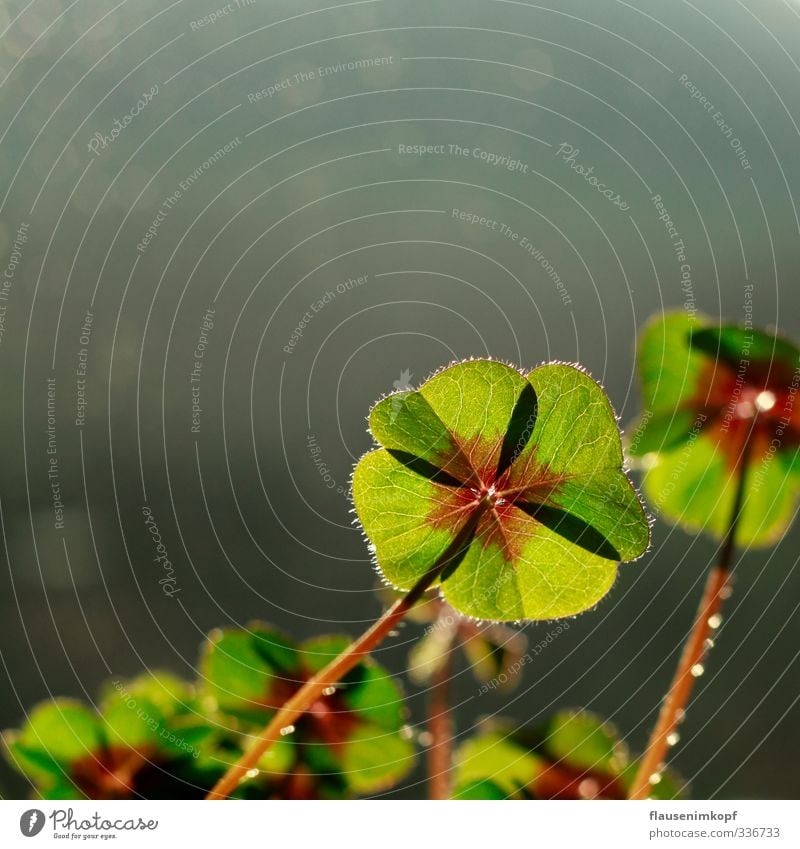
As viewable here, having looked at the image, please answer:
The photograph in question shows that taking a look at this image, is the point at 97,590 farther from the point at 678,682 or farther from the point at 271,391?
the point at 678,682

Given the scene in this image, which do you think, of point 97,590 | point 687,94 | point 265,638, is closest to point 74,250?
point 97,590

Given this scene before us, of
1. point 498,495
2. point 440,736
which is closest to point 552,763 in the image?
point 440,736

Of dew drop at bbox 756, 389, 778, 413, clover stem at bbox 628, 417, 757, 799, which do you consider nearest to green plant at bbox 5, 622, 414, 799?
clover stem at bbox 628, 417, 757, 799

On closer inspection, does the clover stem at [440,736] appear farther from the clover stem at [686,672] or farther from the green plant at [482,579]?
the clover stem at [686,672]

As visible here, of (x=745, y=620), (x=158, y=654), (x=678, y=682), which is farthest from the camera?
(x=745, y=620)

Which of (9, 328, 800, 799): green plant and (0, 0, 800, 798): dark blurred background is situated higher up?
(0, 0, 800, 798): dark blurred background

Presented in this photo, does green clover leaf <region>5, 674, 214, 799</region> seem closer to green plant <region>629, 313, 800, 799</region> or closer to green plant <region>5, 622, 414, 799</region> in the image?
green plant <region>5, 622, 414, 799</region>
